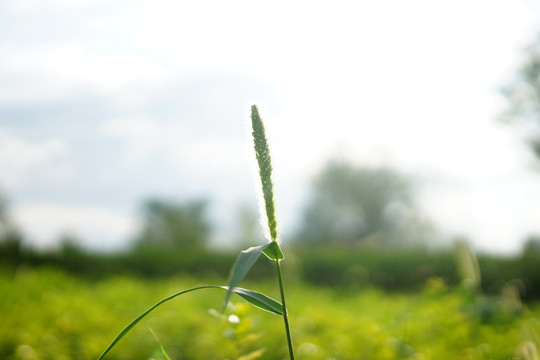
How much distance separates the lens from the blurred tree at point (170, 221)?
74.2 feet

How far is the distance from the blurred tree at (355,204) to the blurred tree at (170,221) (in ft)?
16.9

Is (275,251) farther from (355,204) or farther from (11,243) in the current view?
(355,204)

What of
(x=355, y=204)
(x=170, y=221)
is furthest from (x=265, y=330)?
(x=355, y=204)

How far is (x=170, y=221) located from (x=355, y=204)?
909cm

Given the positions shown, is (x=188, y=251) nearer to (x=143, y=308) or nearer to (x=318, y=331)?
(x=143, y=308)

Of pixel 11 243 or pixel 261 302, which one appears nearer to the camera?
pixel 261 302

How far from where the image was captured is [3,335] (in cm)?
371

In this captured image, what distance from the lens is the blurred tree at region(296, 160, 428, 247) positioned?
2564 cm

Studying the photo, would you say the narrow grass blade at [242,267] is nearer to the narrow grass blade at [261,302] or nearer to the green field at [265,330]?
the narrow grass blade at [261,302]

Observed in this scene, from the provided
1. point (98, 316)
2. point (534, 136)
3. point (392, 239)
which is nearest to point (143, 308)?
point (98, 316)

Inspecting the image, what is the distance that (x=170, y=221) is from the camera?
899 inches

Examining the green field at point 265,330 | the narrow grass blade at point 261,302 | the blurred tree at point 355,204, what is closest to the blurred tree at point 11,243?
the green field at point 265,330

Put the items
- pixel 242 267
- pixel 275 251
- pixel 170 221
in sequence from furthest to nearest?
pixel 170 221
pixel 275 251
pixel 242 267

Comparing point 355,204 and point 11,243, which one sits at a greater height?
point 355,204
